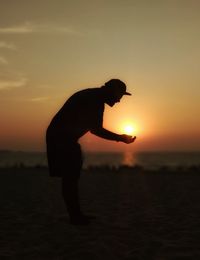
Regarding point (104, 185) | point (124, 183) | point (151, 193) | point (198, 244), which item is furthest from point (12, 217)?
point (124, 183)

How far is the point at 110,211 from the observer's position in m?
7.89

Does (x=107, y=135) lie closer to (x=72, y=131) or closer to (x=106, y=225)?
(x=72, y=131)

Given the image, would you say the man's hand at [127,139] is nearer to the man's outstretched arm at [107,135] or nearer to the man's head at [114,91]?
the man's outstretched arm at [107,135]

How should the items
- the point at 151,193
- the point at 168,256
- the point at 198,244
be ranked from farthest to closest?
the point at 151,193 < the point at 198,244 < the point at 168,256

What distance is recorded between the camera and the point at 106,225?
6.58m

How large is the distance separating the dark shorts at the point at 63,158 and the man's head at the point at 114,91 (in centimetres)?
78

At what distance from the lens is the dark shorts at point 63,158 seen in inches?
254

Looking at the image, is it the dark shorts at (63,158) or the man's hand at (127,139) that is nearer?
the man's hand at (127,139)

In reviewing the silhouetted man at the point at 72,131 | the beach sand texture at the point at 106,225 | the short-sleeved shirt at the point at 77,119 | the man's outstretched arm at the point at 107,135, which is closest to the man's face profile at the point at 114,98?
the silhouetted man at the point at 72,131

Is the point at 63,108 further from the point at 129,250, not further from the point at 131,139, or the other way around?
the point at 129,250

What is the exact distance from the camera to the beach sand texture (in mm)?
5027

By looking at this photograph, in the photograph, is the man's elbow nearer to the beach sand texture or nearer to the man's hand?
the man's hand

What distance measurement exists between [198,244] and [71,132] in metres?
2.19

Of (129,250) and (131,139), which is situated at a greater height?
(131,139)
